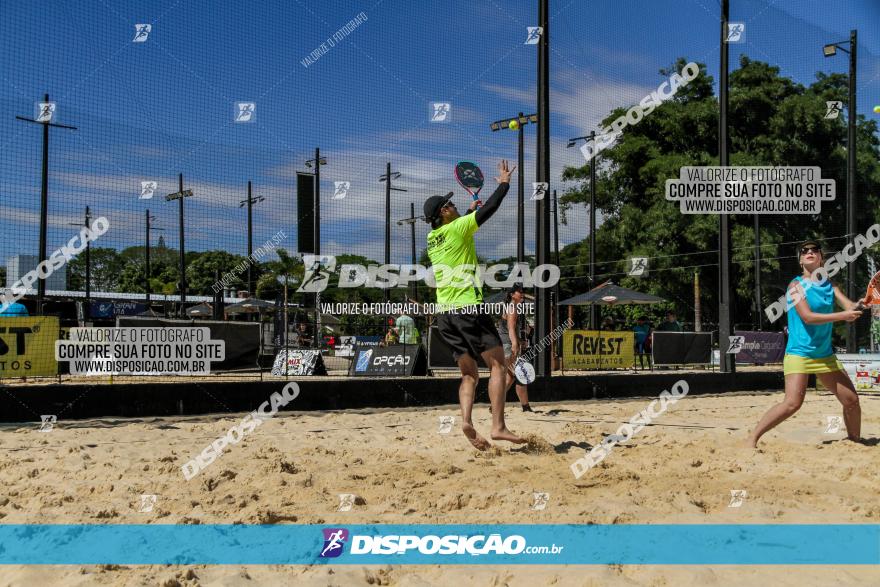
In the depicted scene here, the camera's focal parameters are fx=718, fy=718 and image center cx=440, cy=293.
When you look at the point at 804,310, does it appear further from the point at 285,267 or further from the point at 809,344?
the point at 285,267

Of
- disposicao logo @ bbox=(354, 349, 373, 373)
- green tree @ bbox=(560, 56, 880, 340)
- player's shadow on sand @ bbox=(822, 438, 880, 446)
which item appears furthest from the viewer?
green tree @ bbox=(560, 56, 880, 340)

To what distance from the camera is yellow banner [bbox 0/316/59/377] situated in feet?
32.0

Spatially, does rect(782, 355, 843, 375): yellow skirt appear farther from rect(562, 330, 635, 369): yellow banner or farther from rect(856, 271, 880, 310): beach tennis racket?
rect(562, 330, 635, 369): yellow banner

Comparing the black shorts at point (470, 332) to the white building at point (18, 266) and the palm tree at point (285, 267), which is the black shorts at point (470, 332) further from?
the white building at point (18, 266)

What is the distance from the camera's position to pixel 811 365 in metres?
5.75

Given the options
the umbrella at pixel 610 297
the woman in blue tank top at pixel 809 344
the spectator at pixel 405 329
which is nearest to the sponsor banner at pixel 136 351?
the spectator at pixel 405 329

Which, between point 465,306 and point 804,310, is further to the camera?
point 804,310

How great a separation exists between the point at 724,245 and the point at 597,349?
417 cm

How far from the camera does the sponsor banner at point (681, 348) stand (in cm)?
1944

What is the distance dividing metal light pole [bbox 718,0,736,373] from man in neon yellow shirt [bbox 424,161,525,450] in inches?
424

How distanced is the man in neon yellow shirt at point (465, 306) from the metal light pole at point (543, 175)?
21.6ft

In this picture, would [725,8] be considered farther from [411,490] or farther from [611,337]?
[411,490]

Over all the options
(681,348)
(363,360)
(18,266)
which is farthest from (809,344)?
(681,348)

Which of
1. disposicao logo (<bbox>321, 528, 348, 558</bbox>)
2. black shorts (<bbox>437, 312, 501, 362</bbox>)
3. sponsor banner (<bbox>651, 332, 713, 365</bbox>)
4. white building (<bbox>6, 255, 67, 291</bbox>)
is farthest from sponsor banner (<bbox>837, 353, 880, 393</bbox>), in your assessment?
white building (<bbox>6, 255, 67, 291</bbox>)
